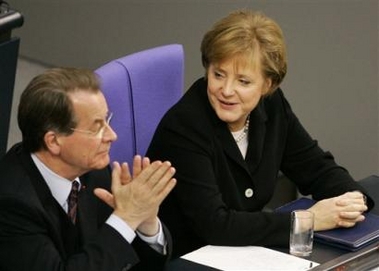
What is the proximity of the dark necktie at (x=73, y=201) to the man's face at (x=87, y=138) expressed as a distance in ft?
0.20

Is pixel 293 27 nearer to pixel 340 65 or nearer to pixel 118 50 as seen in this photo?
pixel 340 65

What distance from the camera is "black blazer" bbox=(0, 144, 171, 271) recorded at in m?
2.51

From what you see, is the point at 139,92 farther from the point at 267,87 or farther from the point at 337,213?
the point at 337,213

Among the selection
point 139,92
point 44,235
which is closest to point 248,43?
point 139,92

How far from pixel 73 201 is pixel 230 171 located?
0.67 metres

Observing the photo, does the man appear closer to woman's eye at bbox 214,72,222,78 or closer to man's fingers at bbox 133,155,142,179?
man's fingers at bbox 133,155,142,179

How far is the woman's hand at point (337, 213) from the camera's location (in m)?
3.01

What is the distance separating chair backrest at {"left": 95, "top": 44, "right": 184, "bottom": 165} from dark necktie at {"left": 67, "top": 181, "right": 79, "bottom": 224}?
58 cm

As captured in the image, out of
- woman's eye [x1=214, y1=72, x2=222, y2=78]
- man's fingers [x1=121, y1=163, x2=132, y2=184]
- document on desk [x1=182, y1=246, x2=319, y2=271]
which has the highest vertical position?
woman's eye [x1=214, y1=72, x2=222, y2=78]

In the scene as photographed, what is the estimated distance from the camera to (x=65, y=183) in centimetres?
266

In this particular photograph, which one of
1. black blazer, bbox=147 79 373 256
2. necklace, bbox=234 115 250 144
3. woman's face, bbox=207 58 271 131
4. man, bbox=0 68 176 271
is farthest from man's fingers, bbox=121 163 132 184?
necklace, bbox=234 115 250 144

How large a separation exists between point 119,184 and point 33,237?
0.89ft

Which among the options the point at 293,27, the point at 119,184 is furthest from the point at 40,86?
the point at 293,27

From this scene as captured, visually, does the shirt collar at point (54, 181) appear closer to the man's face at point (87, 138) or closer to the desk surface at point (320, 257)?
the man's face at point (87, 138)
